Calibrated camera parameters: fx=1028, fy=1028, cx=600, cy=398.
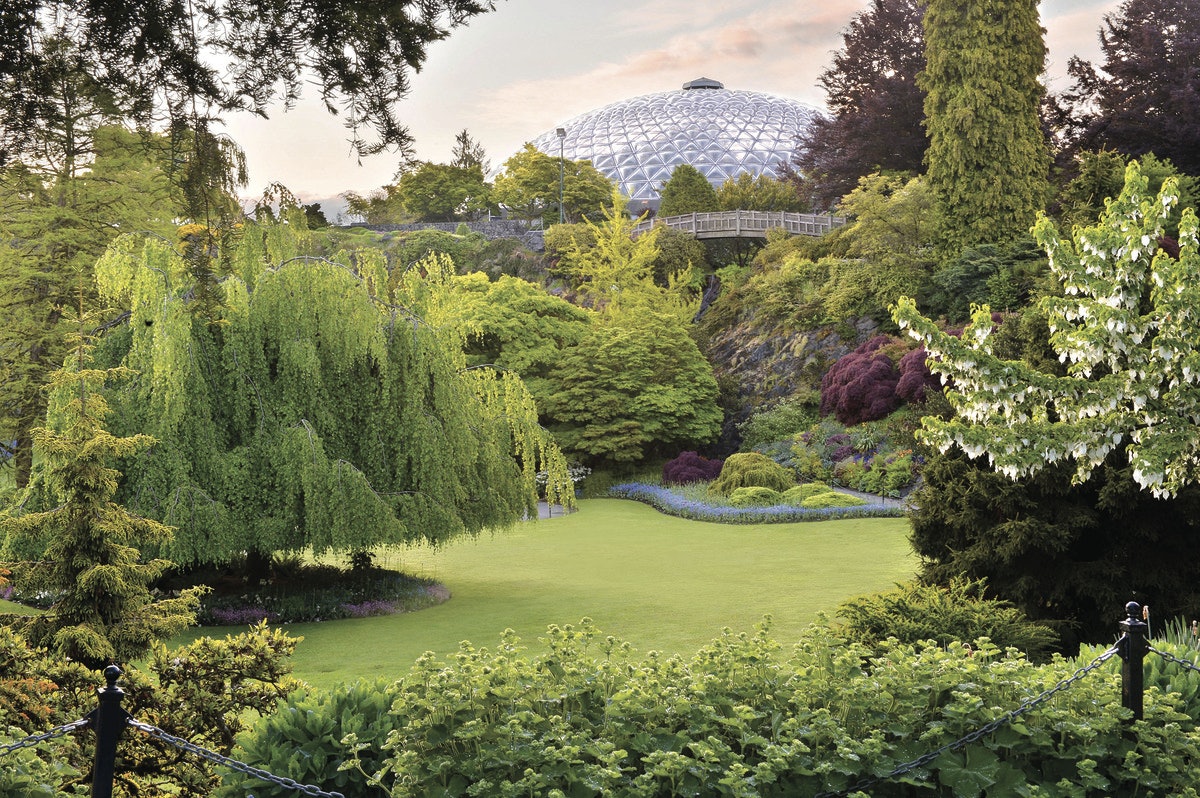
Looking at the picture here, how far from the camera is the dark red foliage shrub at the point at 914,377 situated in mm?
22828

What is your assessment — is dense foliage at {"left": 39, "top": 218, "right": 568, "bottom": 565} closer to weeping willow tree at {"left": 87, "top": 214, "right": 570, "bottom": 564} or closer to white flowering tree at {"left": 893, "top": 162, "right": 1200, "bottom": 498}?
weeping willow tree at {"left": 87, "top": 214, "right": 570, "bottom": 564}

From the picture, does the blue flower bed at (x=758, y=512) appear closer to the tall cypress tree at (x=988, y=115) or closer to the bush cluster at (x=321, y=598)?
the bush cluster at (x=321, y=598)

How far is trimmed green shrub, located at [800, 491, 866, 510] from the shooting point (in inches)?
822

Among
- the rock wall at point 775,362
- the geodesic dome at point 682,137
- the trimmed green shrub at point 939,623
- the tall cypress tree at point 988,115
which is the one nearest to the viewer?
the trimmed green shrub at point 939,623

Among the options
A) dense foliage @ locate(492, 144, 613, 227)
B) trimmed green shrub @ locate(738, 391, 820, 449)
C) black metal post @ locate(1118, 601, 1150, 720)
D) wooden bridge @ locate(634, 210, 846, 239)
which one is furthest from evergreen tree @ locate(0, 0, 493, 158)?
dense foliage @ locate(492, 144, 613, 227)

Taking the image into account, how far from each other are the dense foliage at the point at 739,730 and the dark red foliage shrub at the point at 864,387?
65.0 feet

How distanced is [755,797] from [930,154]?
26.0m

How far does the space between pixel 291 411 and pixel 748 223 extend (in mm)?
28593

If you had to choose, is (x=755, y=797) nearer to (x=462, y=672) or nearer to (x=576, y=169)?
(x=462, y=672)

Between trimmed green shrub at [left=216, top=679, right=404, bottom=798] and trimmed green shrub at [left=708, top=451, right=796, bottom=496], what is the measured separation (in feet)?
61.1

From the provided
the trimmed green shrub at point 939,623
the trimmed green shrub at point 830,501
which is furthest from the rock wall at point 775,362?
the trimmed green shrub at point 939,623

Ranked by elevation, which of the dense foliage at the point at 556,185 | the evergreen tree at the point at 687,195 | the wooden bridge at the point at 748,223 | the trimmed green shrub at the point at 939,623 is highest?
the dense foliage at the point at 556,185

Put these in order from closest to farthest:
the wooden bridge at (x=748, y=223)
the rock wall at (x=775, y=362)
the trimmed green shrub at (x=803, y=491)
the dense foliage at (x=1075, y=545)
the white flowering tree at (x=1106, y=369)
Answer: the white flowering tree at (x=1106, y=369), the dense foliage at (x=1075, y=545), the trimmed green shrub at (x=803, y=491), the rock wall at (x=775, y=362), the wooden bridge at (x=748, y=223)

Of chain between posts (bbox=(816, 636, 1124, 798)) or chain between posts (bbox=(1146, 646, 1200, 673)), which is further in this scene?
chain between posts (bbox=(1146, 646, 1200, 673))
